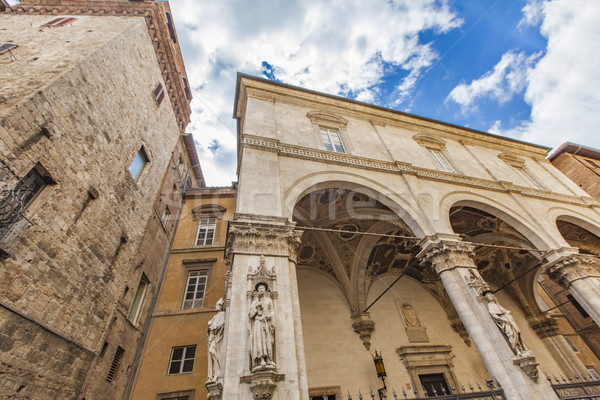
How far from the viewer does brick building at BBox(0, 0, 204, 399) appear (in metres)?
5.78

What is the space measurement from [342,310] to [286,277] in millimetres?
6228

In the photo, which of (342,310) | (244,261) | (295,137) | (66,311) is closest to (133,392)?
(66,311)

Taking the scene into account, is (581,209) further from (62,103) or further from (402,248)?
(62,103)

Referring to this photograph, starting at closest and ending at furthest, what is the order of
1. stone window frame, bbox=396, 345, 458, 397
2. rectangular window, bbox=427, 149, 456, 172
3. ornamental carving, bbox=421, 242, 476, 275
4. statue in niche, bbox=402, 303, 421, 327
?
ornamental carving, bbox=421, 242, 476, 275
stone window frame, bbox=396, 345, 458, 397
rectangular window, bbox=427, 149, 456, 172
statue in niche, bbox=402, 303, 421, 327

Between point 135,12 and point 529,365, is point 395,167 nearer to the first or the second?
point 529,365

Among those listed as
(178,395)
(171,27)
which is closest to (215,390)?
(178,395)

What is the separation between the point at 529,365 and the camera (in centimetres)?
559

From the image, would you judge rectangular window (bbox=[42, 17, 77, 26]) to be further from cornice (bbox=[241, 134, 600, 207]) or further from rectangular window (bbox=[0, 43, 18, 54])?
cornice (bbox=[241, 134, 600, 207])

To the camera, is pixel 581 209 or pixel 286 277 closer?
pixel 286 277

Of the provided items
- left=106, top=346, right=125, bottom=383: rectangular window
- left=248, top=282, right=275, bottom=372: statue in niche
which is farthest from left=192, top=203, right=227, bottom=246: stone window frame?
left=248, top=282, right=275, bottom=372: statue in niche

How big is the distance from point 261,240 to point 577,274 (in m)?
9.48

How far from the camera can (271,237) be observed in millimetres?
6105

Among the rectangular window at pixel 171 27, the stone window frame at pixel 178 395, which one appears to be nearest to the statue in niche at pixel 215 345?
the stone window frame at pixel 178 395

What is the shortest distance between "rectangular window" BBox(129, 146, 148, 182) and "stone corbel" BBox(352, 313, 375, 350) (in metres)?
9.90
